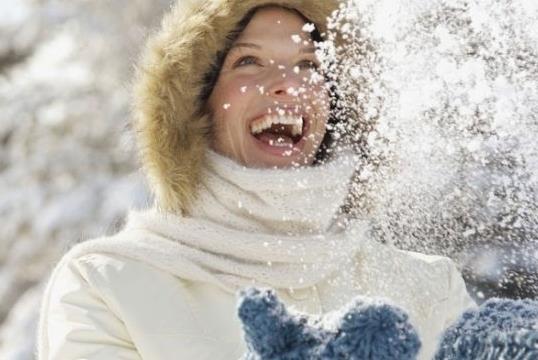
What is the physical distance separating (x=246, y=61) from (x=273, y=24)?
0.28 feet

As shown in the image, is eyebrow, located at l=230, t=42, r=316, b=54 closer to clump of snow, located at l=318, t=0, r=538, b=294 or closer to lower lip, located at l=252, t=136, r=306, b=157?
clump of snow, located at l=318, t=0, r=538, b=294

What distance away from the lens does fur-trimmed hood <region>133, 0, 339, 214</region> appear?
82.2 inches

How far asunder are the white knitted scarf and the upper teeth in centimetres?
7

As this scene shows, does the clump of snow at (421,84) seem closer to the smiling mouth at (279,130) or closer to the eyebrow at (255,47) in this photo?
the eyebrow at (255,47)

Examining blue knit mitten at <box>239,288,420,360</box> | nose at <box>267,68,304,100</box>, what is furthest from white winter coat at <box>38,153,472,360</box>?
blue knit mitten at <box>239,288,420,360</box>

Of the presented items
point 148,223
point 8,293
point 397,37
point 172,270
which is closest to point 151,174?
point 148,223

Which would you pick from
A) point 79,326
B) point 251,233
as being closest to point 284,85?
point 251,233

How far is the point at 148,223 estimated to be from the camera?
2.10m

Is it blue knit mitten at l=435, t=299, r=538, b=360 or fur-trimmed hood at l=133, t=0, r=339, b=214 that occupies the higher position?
blue knit mitten at l=435, t=299, r=538, b=360

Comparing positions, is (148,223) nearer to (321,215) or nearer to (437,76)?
(321,215)

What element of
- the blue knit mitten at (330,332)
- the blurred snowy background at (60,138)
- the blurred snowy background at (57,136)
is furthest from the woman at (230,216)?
the blurred snowy background at (60,138)

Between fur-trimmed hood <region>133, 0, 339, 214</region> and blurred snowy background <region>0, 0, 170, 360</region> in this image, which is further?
blurred snowy background <region>0, 0, 170, 360</region>

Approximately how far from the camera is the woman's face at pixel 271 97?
6.68 feet

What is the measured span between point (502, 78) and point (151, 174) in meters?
0.67
